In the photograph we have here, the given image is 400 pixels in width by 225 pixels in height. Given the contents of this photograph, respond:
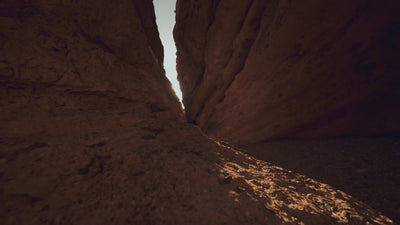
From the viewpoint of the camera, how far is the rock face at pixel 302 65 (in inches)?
143

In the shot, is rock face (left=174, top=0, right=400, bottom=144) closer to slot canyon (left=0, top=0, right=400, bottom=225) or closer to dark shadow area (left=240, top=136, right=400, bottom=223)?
slot canyon (left=0, top=0, right=400, bottom=225)

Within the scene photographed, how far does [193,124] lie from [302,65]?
3762mm

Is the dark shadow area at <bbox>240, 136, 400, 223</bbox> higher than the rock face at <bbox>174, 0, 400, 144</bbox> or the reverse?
the reverse

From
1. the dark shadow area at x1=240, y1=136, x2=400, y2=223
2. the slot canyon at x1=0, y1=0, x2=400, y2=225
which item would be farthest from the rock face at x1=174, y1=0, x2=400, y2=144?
the dark shadow area at x1=240, y1=136, x2=400, y2=223

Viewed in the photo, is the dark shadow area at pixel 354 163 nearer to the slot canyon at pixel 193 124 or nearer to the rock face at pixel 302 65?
A: the slot canyon at pixel 193 124

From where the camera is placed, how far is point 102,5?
2521 millimetres

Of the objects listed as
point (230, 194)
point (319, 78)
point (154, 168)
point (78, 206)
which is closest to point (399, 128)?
point (319, 78)

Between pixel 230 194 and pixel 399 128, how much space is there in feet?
16.5

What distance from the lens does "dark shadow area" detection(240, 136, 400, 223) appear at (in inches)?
91.5

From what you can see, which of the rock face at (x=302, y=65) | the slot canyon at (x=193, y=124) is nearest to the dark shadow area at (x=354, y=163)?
the slot canyon at (x=193, y=124)

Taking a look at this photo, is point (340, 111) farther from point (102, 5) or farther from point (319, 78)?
point (102, 5)

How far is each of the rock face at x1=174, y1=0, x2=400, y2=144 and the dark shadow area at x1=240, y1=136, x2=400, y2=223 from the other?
579 mm

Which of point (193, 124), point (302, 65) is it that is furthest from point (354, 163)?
point (193, 124)

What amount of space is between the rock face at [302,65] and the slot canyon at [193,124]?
0.03 m
